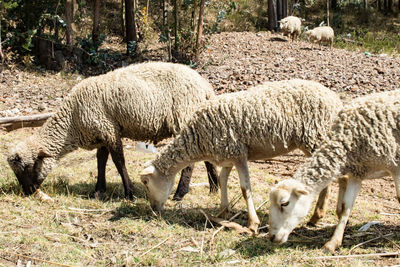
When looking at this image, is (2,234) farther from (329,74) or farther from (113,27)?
(113,27)

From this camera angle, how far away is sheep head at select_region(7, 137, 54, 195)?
6.88m

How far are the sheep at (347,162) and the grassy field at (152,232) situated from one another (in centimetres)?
38

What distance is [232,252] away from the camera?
5023mm

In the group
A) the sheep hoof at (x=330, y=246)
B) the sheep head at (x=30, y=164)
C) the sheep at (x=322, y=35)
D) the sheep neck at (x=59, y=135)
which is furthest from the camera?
the sheep at (x=322, y=35)

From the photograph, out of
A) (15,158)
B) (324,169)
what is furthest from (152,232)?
(15,158)

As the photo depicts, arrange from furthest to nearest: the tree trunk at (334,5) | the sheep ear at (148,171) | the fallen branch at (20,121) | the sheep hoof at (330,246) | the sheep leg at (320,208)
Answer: the tree trunk at (334,5), the fallen branch at (20,121), the sheep ear at (148,171), the sheep leg at (320,208), the sheep hoof at (330,246)

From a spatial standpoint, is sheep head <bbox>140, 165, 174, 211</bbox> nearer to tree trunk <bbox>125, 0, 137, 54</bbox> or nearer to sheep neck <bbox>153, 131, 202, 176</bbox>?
sheep neck <bbox>153, 131, 202, 176</bbox>

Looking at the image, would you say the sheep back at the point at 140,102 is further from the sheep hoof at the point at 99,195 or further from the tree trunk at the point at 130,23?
the tree trunk at the point at 130,23

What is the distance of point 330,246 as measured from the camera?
4.89 metres

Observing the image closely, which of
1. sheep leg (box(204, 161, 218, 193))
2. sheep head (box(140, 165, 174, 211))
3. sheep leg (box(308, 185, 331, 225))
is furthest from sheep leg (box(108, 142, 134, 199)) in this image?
sheep leg (box(308, 185, 331, 225))

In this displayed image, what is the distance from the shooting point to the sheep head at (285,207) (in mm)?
4762

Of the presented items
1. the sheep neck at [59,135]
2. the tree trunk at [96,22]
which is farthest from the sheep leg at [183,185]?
the tree trunk at [96,22]

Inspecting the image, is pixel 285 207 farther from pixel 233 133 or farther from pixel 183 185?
pixel 183 185

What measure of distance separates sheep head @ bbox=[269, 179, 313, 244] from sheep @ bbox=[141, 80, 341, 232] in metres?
0.77
